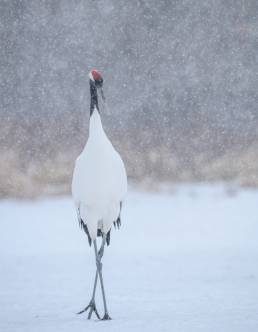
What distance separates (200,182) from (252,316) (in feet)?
25.7

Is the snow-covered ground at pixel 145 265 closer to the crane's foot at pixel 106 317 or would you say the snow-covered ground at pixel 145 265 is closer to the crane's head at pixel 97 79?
the crane's foot at pixel 106 317

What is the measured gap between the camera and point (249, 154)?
13797 mm

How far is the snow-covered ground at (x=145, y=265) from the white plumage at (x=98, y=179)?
72cm

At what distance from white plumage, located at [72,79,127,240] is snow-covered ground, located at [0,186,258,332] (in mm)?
719

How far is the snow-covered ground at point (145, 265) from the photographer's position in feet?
18.5

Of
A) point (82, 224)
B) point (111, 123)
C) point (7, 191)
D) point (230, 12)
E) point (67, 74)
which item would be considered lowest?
point (82, 224)

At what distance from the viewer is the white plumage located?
592 cm

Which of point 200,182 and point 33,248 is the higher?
point 200,182

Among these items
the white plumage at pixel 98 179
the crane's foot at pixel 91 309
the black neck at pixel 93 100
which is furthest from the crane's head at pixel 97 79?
the crane's foot at pixel 91 309

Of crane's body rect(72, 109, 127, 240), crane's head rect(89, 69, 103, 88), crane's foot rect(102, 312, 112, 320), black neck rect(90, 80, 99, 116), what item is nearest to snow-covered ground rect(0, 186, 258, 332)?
crane's foot rect(102, 312, 112, 320)

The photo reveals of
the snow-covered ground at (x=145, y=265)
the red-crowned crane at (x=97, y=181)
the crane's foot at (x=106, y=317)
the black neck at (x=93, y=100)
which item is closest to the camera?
the snow-covered ground at (x=145, y=265)

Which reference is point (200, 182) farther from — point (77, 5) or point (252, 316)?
point (252, 316)

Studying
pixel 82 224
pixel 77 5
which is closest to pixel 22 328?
pixel 82 224

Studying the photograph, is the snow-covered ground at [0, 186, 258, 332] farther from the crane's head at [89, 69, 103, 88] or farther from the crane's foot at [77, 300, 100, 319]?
the crane's head at [89, 69, 103, 88]
